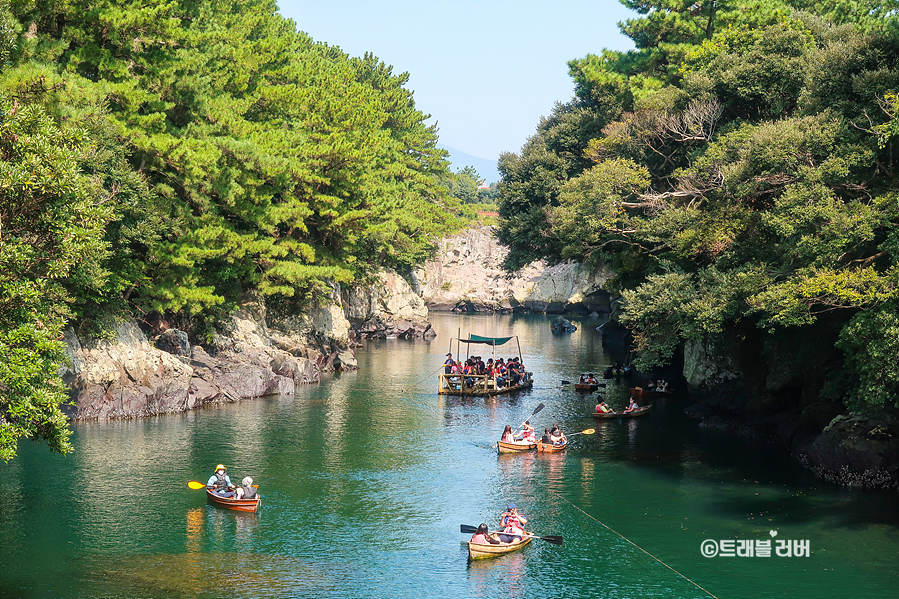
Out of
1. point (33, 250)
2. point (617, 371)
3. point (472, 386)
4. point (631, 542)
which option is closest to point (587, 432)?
point (472, 386)

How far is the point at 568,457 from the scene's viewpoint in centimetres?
3222

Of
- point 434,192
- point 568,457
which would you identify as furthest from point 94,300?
point 434,192

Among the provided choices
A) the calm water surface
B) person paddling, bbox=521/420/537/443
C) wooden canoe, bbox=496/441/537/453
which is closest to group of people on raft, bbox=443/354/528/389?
the calm water surface

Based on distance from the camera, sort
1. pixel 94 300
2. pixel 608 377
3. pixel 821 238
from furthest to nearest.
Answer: pixel 608 377 → pixel 94 300 → pixel 821 238

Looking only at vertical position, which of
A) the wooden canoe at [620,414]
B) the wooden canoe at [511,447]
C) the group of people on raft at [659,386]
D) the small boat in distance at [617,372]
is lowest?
the wooden canoe at [511,447]

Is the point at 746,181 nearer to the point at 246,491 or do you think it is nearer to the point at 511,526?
the point at 511,526

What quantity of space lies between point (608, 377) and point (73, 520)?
35966 mm

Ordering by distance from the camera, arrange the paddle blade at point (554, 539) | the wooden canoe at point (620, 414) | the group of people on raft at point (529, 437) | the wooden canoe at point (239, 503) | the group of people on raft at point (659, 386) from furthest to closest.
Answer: the group of people on raft at point (659, 386) → the wooden canoe at point (620, 414) → the group of people on raft at point (529, 437) → the wooden canoe at point (239, 503) → the paddle blade at point (554, 539)

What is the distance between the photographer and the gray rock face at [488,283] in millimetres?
100000

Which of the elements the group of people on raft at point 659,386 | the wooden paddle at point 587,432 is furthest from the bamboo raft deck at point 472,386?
the wooden paddle at point 587,432

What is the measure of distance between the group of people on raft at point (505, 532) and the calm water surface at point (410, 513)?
1.85ft

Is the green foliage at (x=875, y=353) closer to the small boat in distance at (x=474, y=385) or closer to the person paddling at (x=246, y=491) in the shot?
the person paddling at (x=246, y=491)

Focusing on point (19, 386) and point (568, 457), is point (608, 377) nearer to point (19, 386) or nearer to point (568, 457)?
point (568, 457)

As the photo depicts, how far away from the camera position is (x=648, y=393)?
1785 inches
